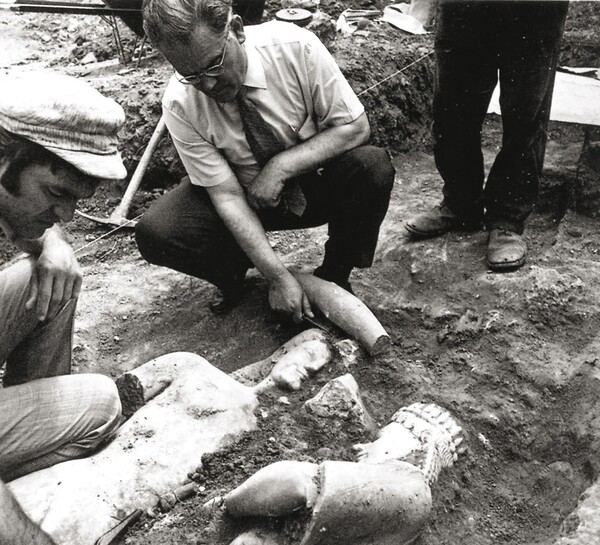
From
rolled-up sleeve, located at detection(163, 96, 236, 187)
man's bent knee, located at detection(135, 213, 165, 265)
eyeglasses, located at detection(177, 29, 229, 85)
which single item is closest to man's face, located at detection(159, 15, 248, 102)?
eyeglasses, located at detection(177, 29, 229, 85)

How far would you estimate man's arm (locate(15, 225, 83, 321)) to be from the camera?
256 cm

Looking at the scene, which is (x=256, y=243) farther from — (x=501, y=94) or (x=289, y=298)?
(x=501, y=94)

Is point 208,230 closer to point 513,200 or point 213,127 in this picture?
point 213,127

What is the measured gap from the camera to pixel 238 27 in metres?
3.10

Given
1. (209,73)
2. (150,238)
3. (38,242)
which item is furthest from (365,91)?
(38,242)

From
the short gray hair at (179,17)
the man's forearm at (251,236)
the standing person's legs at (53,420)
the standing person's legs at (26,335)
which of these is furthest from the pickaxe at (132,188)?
the standing person's legs at (53,420)

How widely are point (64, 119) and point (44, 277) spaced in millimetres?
741

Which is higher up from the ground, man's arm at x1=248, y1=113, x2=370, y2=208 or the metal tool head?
man's arm at x1=248, y1=113, x2=370, y2=208

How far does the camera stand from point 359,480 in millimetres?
2271

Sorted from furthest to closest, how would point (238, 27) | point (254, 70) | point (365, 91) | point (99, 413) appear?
point (365, 91) → point (254, 70) → point (238, 27) → point (99, 413)

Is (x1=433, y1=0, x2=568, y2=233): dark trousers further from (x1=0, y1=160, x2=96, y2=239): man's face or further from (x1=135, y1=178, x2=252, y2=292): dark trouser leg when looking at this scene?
(x1=0, y1=160, x2=96, y2=239): man's face

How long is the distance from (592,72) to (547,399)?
11.4 feet

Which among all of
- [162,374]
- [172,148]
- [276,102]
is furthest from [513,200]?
[172,148]

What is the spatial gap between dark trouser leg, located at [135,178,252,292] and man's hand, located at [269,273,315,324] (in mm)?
385
